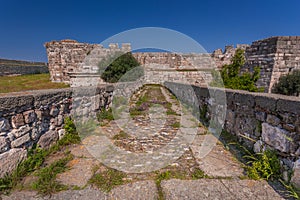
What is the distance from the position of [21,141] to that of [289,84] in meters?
8.90

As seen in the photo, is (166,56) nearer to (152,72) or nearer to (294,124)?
(152,72)

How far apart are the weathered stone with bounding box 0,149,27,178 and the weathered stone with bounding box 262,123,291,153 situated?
112 inches

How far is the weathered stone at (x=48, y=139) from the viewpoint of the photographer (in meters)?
2.20

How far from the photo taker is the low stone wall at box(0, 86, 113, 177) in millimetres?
1654

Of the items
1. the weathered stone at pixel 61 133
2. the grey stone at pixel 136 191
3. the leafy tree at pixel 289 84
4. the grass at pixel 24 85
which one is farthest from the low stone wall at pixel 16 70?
the leafy tree at pixel 289 84

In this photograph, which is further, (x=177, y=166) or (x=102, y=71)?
(x=102, y=71)

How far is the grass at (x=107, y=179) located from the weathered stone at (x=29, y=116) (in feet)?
3.39

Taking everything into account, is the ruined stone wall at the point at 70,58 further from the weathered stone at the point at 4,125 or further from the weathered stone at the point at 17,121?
the weathered stone at the point at 4,125

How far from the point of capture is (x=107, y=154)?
7.53 ft

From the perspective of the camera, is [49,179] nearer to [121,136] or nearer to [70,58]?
[121,136]

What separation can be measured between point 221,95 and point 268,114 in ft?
4.10

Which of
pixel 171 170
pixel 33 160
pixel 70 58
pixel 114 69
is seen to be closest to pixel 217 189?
pixel 171 170

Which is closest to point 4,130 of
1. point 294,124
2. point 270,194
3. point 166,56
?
point 270,194

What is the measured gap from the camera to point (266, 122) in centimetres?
201
